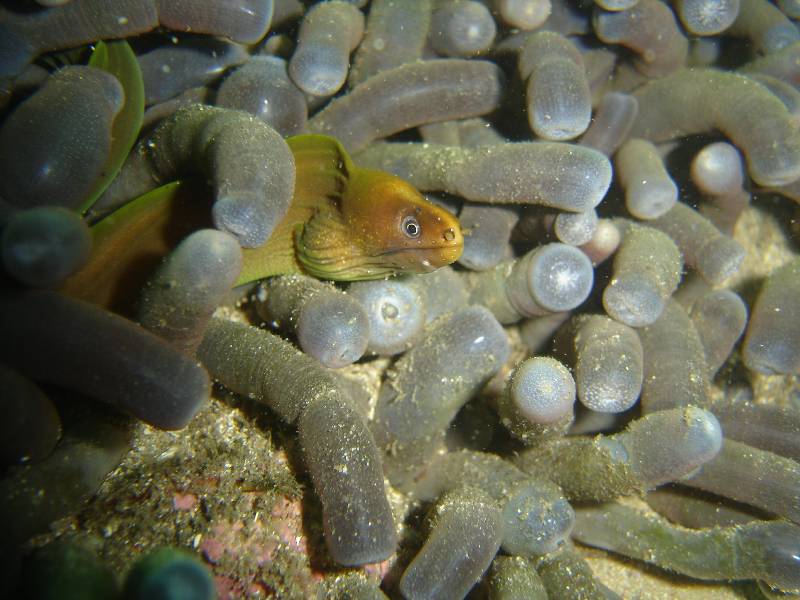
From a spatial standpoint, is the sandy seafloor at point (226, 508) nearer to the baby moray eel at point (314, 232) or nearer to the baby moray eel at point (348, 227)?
the baby moray eel at point (314, 232)

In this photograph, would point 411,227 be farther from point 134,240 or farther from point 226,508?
point 226,508

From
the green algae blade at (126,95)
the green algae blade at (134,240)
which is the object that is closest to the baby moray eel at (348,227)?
the green algae blade at (134,240)

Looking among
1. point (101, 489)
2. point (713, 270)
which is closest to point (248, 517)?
point (101, 489)

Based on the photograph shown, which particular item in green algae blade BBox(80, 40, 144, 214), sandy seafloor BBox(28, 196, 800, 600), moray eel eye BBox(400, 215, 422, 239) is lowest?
sandy seafloor BBox(28, 196, 800, 600)

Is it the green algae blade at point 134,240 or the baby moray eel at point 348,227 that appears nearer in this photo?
the green algae blade at point 134,240

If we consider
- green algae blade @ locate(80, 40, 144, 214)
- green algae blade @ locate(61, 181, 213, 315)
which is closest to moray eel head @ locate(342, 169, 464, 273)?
green algae blade @ locate(61, 181, 213, 315)

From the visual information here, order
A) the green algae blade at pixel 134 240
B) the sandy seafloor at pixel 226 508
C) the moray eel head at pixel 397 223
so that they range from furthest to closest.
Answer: the moray eel head at pixel 397 223 < the green algae blade at pixel 134 240 < the sandy seafloor at pixel 226 508

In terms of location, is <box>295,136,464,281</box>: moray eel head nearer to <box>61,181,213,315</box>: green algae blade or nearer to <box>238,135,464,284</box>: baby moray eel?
<box>238,135,464,284</box>: baby moray eel

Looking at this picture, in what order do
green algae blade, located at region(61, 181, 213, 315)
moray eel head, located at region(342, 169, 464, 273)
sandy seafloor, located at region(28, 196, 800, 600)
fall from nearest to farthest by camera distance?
sandy seafloor, located at region(28, 196, 800, 600), green algae blade, located at region(61, 181, 213, 315), moray eel head, located at region(342, 169, 464, 273)

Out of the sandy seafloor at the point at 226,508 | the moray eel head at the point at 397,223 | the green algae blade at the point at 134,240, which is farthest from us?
the moray eel head at the point at 397,223
